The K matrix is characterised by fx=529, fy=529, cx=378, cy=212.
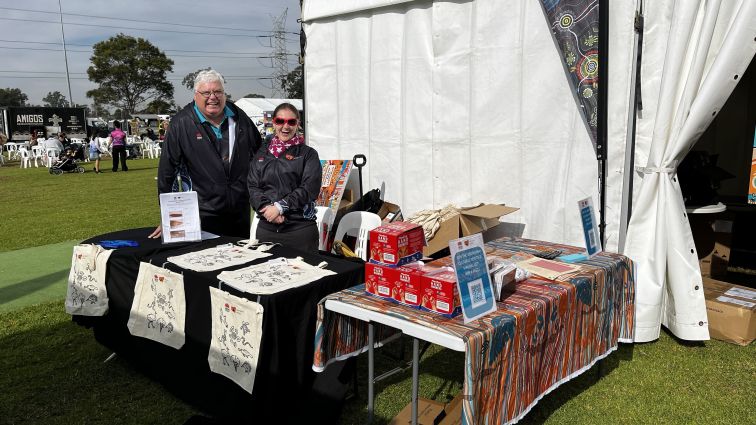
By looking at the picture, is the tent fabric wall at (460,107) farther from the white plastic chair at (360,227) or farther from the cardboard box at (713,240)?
the cardboard box at (713,240)

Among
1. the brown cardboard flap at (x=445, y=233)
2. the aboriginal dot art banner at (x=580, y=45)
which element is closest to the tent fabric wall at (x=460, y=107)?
the aboriginal dot art banner at (x=580, y=45)

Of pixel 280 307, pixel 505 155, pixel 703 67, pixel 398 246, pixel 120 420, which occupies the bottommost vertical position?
pixel 120 420

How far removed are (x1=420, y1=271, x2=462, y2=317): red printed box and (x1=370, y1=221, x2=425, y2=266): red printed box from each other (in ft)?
0.61

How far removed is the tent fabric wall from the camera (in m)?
3.66

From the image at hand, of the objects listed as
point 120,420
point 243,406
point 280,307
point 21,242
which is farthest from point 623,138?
point 21,242

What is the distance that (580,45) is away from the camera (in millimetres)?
3416

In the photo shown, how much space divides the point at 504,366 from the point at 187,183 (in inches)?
92.0

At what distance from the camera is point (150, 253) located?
2.82 m

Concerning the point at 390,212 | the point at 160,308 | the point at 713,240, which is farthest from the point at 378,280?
the point at 713,240

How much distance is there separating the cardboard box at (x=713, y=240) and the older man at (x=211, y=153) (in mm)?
3588

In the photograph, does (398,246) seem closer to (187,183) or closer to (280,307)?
(280,307)

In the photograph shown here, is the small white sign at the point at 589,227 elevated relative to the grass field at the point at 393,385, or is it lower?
elevated

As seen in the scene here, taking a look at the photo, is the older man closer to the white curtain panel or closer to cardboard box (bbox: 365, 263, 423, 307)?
cardboard box (bbox: 365, 263, 423, 307)

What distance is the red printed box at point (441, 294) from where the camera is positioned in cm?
190
